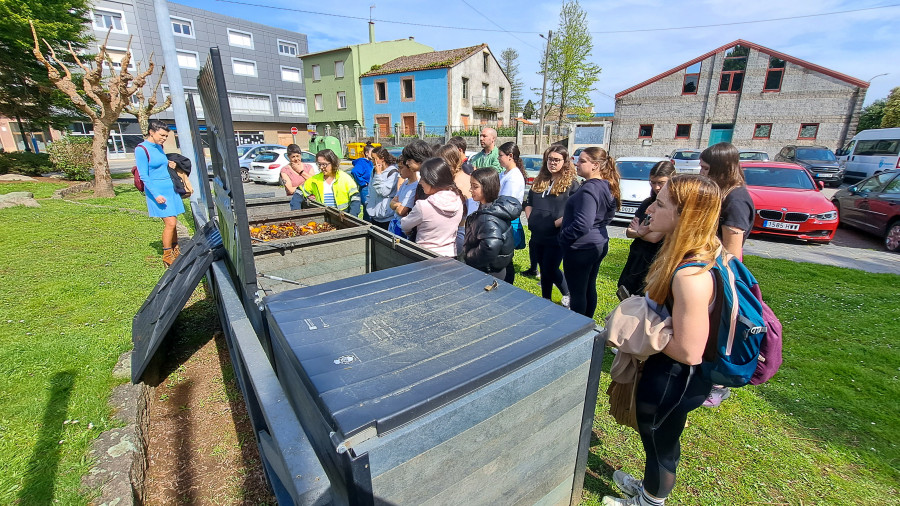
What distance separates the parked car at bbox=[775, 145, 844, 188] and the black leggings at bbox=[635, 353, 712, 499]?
59.9 ft

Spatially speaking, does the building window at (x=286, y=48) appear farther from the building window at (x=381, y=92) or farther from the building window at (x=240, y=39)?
the building window at (x=381, y=92)

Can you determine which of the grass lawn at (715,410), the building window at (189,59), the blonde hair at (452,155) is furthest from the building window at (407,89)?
the blonde hair at (452,155)

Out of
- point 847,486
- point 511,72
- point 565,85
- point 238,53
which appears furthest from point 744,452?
point 511,72

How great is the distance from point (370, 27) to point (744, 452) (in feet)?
135

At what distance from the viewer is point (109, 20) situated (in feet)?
97.2

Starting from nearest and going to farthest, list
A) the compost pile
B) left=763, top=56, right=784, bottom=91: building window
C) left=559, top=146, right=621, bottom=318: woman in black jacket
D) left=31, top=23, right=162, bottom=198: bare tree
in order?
left=559, top=146, right=621, bottom=318: woman in black jacket → the compost pile → left=31, top=23, right=162, bottom=198: bare tree → left=763, top=56, right=784, bottom=91: building window

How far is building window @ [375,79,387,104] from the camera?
105 feet

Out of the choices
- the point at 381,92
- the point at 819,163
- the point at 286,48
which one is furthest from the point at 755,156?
the point at 286,48

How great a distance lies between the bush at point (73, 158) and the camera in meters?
13.8

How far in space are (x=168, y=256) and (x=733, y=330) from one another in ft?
21.1

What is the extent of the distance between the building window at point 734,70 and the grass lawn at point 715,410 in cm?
2660

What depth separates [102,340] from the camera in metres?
3.39

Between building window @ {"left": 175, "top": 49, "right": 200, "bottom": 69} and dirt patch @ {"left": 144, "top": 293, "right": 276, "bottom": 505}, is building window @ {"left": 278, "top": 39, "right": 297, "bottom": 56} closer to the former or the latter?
building window @ {"left": 175, "top": 49, "right": 200, "bottom": 69}

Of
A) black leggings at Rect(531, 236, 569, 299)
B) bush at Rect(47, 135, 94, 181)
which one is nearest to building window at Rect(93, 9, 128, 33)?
bush at Rect(47, 135, 94, 181)
